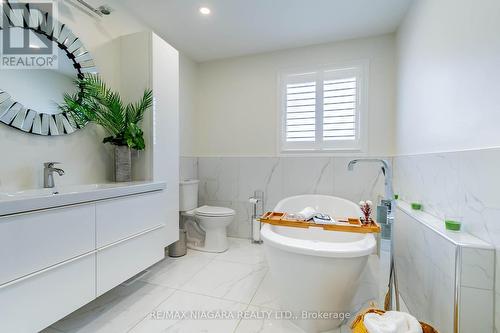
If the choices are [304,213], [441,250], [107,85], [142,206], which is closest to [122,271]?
[142,206]

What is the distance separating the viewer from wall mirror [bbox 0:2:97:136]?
4.62 feet

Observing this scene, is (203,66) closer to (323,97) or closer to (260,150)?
(260,150)

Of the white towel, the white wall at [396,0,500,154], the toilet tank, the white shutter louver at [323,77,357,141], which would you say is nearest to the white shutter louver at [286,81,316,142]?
the white shutter louver at [323,77,357,141]

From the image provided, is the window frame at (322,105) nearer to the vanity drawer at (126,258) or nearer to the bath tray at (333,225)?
the bath tray at (333,225)

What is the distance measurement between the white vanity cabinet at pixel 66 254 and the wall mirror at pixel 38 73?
69 centimetres

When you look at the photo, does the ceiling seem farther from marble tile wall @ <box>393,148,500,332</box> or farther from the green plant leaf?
marble tile wall @ <box>393,148,500,332</box>

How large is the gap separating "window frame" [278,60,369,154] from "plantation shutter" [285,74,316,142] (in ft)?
0.13

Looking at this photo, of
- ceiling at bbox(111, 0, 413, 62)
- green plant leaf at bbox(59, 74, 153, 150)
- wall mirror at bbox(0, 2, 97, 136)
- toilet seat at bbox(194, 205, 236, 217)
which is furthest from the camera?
toilet seat at bbox(194, 205, 236, 217)

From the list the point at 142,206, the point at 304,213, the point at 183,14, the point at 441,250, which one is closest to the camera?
the point at 441,250

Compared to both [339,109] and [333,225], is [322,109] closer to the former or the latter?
[339,109]

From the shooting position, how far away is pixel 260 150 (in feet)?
10.2

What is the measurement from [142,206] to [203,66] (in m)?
2.41

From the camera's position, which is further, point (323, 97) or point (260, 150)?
point (260, 150)

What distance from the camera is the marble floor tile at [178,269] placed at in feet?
6.73
